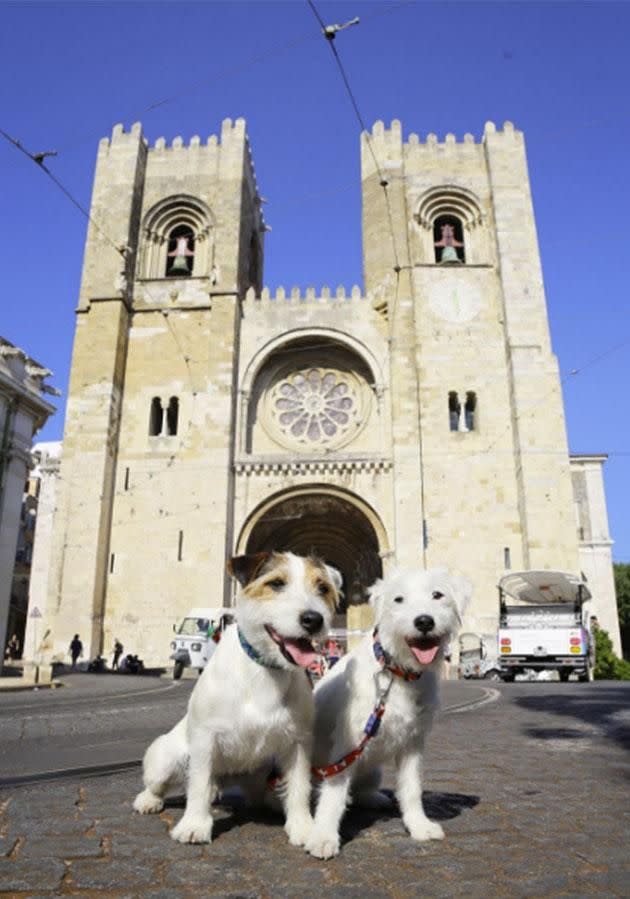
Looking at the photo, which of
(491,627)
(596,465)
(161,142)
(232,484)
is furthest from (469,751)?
(596,465)

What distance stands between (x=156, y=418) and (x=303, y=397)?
479 centimetres

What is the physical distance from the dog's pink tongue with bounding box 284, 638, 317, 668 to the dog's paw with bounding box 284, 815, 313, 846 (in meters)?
0.56

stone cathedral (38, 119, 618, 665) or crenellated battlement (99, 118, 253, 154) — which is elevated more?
crenellated battlement (99, 118, 253, 154)

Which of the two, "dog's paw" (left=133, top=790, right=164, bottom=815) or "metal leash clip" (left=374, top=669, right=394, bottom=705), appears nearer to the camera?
"metal leash clip" (left=374, top=669, right=394, bottom=705)

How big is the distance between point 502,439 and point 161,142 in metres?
16.3

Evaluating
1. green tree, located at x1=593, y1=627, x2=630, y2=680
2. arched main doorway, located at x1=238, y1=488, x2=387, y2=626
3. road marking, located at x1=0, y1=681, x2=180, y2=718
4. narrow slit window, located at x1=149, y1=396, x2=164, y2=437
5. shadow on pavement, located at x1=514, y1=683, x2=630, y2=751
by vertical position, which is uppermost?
narrow slit window, located at x1=149, y1=396, x2=164, y2=437

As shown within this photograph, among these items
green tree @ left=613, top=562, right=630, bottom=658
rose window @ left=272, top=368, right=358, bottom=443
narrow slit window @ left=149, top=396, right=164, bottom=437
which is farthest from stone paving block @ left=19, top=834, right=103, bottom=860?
green tree @ left=613, top=562, right=630, bottom=658

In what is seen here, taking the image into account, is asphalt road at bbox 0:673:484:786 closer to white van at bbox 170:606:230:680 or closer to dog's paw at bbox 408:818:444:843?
dog's paw at bbox 408:818:444:843

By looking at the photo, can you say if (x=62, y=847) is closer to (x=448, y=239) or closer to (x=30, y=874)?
(x=30, y=874)

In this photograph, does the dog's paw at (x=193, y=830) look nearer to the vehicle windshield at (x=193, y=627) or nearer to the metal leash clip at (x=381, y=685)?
the metal leash clip at (x=381, y=685)

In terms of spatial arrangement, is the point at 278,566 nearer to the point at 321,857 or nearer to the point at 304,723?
the point at 304,723

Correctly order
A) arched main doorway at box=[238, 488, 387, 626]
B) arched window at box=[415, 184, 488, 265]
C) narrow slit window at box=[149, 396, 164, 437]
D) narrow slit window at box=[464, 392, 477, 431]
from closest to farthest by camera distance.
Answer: arched main doorway at box=[238, 488, 387, 626] → narrow slit window at box=[464, 392, 477, 431] → narrow slit window at box=[149, 396, 164, 437] → arched window at box=[415, 184, 488, 265]

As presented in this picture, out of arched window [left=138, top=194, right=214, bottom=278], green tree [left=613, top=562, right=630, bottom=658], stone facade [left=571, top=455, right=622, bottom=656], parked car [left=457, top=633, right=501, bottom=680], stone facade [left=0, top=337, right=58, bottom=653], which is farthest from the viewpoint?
green tree [left=613, top=562, right=630, bottom=658]

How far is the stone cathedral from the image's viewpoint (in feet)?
61.2
